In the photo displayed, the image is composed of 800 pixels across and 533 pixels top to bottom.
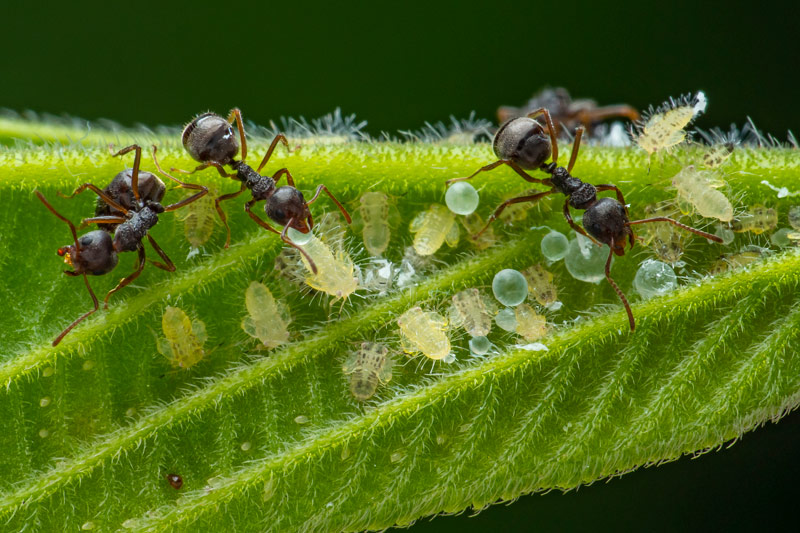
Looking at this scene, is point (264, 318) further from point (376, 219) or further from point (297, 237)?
point (376, 219)

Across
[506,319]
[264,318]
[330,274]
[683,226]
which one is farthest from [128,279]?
[683,226]

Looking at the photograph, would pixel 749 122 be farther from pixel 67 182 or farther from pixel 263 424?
pixel 67 182

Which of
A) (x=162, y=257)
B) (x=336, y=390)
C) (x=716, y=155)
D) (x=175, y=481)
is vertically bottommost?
(x=175, y=481)

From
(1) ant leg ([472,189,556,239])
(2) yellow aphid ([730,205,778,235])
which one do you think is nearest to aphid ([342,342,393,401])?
(1) ant leg ([472,189,556,239])

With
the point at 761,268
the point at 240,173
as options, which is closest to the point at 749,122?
the point at 761,268

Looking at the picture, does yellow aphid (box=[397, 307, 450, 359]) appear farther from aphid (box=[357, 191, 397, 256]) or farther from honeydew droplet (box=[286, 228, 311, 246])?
honeydew droplet (box=[286, 228, 311, 246])
